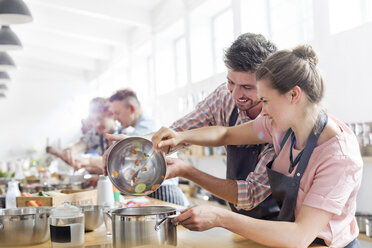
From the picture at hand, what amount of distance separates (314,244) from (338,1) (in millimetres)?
3050

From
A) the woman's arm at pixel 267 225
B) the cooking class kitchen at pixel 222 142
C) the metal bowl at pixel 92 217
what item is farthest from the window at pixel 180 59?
the woman's arm at pixel 267 225

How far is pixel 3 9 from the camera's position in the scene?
3533mm

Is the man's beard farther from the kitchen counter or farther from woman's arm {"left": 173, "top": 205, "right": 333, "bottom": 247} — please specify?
woman's arm {"left": 173, "top": 205, "right": 333, "bottom": 247}

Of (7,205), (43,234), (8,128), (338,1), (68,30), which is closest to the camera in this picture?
(43,234)

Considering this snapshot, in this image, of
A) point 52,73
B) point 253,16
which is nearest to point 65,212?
point 253,16

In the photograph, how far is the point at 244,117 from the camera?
2.31 m

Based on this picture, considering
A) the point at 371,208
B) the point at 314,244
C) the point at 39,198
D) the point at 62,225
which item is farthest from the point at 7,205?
the point at 371,208

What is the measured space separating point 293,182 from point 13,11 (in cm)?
277

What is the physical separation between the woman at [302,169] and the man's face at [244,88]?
Result: 0.30 metres

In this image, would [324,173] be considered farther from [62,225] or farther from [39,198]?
[39,198]

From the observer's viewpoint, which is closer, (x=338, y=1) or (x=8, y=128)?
(x=338, y=1)

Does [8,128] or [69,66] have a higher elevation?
[69,66]

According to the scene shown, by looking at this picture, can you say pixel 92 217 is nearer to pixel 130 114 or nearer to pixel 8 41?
pixel 130 114

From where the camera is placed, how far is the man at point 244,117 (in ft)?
6.59
